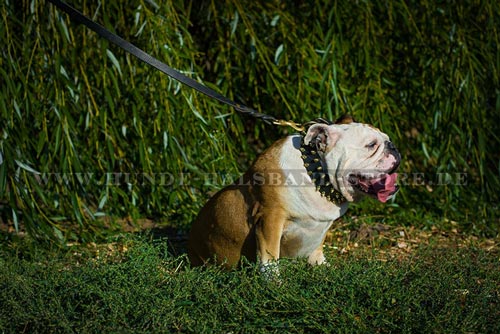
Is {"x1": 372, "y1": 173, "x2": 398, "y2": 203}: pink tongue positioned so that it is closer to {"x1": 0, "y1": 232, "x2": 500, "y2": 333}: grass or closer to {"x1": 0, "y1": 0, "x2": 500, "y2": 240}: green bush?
{"x1": 0, "y1": 232, "x2": 500, "y2": 333}: grass

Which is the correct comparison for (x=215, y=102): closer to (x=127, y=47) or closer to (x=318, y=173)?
(x=127, y=47)

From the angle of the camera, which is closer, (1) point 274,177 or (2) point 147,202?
(1) point 274,177

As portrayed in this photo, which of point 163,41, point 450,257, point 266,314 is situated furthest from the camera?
point 163,41

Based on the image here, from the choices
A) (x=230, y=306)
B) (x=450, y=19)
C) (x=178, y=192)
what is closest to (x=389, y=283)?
(x=230, y=306)

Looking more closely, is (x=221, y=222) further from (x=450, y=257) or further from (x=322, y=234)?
(x=450, y=257)

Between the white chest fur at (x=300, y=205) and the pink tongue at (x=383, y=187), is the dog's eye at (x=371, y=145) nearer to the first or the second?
the pink tongue at (x=383, y=187)

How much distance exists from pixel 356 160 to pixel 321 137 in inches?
7.3

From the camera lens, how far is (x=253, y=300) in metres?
3.07

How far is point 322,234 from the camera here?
3512 millimetres

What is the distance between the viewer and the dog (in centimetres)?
332

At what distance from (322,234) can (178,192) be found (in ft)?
5.41

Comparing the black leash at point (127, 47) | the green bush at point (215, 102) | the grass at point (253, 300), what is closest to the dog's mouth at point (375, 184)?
the grass at point (253, 300)

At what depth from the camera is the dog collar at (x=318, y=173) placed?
335cm

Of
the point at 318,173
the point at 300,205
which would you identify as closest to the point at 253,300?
the point at 300,205
